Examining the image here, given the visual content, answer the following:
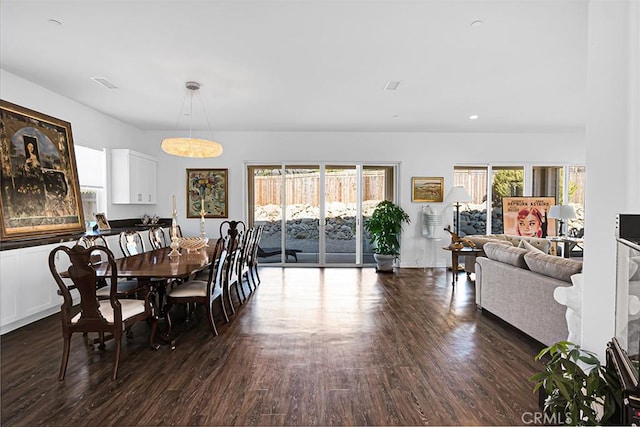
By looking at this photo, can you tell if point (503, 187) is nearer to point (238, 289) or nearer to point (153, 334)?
point (238, 289)

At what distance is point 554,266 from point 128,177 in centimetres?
639

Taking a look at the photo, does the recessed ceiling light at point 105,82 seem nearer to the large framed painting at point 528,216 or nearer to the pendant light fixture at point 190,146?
the pendant light fixture at point 190,146

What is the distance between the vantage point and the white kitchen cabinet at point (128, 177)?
596cm

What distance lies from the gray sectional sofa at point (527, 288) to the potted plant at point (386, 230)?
101 inches

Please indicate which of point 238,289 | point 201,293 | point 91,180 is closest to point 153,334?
point 201,293

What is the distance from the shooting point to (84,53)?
3.43m

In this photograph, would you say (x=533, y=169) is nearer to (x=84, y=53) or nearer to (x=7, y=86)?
(x=84, y=53)

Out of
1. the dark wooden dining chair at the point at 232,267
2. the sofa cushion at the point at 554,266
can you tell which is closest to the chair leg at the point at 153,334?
the dark wooden dining chair at the point at 232,267

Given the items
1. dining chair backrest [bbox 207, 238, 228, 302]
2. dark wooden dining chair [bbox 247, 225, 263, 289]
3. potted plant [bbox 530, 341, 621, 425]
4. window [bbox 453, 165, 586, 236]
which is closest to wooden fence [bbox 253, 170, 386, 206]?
dark wooden dining chair [bbox 247, 225, 263, 289]

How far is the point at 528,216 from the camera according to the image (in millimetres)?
7230

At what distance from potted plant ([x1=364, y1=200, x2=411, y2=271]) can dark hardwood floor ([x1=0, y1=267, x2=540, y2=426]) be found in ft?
7.99

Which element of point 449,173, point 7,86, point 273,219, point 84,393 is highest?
point 7,86

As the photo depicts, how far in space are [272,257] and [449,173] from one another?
4.22m

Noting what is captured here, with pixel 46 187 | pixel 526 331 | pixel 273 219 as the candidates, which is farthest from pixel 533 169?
pixel 46 187
